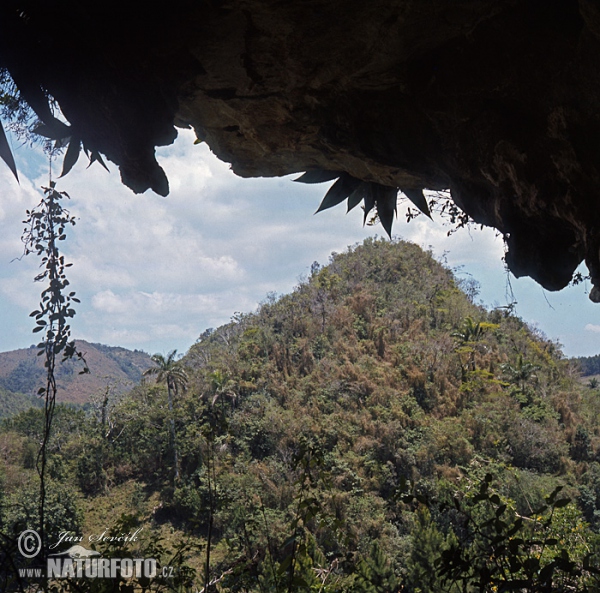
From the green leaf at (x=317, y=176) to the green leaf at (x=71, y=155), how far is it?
111 centimetres

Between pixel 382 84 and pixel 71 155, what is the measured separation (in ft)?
4.46

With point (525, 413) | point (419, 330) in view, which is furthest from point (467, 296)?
point (525, 413)

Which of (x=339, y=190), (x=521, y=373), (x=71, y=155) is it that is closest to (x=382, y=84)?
(x=339, y=190)

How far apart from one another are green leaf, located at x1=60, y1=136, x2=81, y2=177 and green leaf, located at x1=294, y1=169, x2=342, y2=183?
111cm

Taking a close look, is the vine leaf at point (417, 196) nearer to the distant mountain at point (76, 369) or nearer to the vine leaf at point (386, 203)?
the vine leaf at point (386, 203)

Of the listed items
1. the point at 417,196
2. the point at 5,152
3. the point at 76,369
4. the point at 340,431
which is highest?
the point at 76,369

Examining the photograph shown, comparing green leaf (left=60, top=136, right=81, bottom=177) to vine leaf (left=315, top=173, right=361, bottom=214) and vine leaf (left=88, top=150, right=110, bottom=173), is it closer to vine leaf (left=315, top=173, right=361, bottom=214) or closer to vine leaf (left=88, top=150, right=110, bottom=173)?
vine leaf (left=88, top=150, right=110, bottom=173)

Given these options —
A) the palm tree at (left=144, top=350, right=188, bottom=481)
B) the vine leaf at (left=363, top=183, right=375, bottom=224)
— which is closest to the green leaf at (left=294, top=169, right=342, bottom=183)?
the vine leaf at (left=363, top=183, right=375, bottom=224)

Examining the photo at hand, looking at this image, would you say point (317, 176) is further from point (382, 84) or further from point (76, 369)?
point (76, 369)

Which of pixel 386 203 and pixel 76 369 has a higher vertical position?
pixel 76 369

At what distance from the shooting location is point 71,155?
6.43ft

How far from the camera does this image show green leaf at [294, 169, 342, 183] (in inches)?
97.9

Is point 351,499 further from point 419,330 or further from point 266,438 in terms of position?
point 419,330

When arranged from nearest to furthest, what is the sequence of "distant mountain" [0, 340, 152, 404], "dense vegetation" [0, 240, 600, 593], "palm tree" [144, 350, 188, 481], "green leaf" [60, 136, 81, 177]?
"green leaf" [60, 136, 81, 177] < "dense vegetation" [0, 240, 600, 593] < "palm tree" [144, 350, 188, 481] < "distant mountain" [0, 340, 152, 404]
